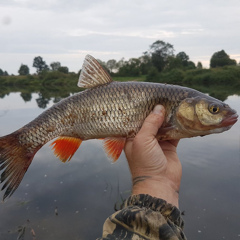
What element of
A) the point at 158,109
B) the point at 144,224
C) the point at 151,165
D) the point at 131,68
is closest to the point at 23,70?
the point at 131,68

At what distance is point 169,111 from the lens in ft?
10.2

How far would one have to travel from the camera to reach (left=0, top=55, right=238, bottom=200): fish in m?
3.02

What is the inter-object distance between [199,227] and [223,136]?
7.06m

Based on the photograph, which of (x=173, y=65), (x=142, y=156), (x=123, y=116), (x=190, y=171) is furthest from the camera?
(x=173, y=65)

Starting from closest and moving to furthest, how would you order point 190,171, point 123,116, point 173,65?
point 123,116, point 190,171, point 173,65

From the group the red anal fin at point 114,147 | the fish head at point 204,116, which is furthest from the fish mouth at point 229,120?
the red anal fin at point 114,147

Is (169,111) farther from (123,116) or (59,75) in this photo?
(59,75)

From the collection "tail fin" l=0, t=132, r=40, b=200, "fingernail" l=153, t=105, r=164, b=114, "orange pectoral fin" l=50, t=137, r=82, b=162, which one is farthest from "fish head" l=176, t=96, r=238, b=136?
"tail fin" l=0, t=132, r=40, b=200

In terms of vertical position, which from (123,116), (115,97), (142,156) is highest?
(115,97)

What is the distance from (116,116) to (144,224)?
1.40 m

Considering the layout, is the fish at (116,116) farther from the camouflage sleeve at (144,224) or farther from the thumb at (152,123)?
the camouflage sleeve at (144,224)

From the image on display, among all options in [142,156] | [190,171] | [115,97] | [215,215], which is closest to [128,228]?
[142,156]

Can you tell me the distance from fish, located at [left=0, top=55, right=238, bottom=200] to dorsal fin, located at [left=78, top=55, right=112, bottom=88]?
0.04 feet

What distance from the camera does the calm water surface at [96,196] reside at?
18.4ft
